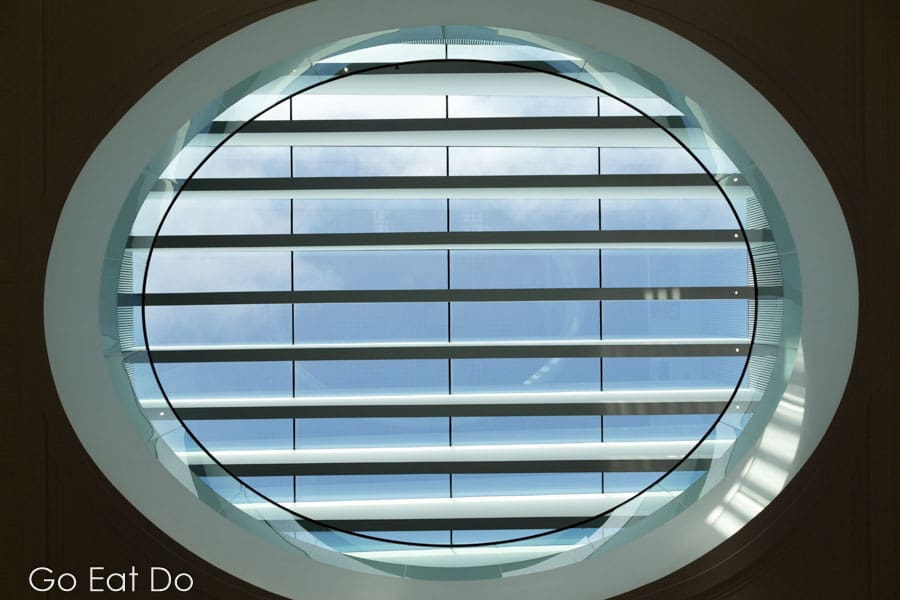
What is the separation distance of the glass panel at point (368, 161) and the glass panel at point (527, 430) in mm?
3140

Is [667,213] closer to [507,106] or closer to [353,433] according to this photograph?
[507,106]

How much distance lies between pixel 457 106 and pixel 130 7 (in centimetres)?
640

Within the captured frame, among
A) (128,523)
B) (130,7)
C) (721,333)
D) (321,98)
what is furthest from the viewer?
(321,98)

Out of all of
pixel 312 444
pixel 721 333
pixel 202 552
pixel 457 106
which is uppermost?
pixel 457 106

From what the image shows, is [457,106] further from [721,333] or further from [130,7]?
[130,7]

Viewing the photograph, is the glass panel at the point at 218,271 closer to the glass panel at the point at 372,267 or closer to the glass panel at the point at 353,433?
the glass panel at the point at 372,267

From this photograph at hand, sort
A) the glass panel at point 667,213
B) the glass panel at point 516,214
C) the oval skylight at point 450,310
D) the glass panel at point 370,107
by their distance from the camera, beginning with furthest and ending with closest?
the glass panel at point 516,214 < the glass panel at point 370,107 < the glass panel at point 667,213 < the oval skylight at point 450,310

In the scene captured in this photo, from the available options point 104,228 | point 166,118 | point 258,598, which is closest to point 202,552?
point 258,598

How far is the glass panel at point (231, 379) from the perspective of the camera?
9078 mm

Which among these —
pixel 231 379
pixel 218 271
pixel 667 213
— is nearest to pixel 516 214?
pixel 667 213

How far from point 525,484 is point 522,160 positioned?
3.91 m

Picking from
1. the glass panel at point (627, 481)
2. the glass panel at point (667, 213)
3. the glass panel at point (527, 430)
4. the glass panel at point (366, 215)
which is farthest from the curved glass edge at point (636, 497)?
the glass panel at point (527, 430)

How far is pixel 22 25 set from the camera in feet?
9.54

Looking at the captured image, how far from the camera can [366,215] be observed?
1130 centimetres
